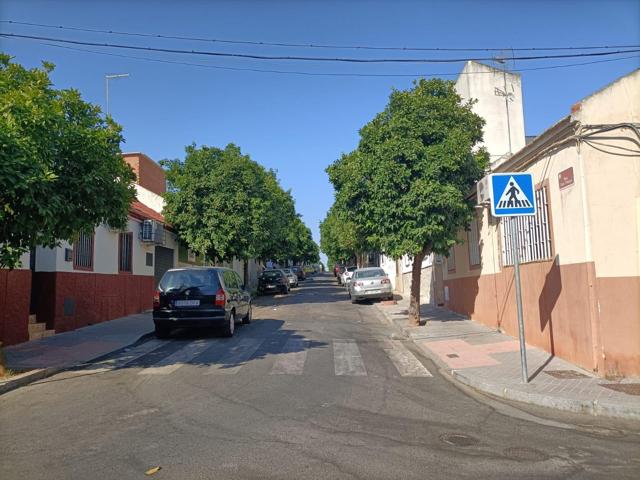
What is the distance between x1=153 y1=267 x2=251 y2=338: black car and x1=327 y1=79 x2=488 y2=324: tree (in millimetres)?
3834

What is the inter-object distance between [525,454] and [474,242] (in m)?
9.73

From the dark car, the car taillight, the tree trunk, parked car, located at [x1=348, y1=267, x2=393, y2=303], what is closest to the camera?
the car taillight

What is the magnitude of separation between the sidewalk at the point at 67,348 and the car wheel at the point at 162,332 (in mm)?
542

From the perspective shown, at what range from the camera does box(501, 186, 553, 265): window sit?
9258 millimetres

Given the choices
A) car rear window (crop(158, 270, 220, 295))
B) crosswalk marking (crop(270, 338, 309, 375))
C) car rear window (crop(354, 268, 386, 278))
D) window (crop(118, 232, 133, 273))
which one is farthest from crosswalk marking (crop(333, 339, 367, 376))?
car rear window (crop(354, 268, 386, 278))

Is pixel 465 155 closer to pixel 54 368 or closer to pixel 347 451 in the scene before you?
pixel 347 451

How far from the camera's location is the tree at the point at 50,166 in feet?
22.5

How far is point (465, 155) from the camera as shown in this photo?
38.8ft

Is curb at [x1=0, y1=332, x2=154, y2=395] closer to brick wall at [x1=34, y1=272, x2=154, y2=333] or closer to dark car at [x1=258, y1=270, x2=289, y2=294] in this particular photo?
brick wall at [x1=34, y1=272, x2=154, y2=333]

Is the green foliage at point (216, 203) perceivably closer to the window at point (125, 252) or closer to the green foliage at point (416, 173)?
the window at point (125, 252)

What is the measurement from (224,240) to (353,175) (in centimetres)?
965

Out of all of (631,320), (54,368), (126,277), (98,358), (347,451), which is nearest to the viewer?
(347,451)

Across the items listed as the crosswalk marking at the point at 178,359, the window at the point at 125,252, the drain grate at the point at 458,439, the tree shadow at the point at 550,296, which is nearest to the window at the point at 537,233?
the tree shadow at the point at 550,296

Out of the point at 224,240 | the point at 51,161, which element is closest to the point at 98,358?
the point at 51,161
